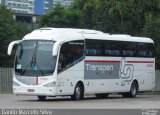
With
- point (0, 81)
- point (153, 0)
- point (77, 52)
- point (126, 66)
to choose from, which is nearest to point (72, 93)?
point (77, 52)

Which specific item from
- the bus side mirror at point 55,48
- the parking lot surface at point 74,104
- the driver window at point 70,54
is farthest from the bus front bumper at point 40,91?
the bus side mirror at point 55,48

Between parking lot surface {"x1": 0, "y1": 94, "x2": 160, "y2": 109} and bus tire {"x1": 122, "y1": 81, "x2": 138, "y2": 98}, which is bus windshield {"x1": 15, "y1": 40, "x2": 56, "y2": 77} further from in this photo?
bus tire {"x1": 122, "y1": 81, "x2": 138, "y2": 98}

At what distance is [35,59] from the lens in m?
28.2

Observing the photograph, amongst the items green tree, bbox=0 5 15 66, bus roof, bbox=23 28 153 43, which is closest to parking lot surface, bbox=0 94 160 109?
bus roof, bbox=23 28 153 43

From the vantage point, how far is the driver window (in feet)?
93.2

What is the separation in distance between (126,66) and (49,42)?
740cm

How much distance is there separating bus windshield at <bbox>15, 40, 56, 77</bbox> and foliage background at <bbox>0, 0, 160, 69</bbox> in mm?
7588

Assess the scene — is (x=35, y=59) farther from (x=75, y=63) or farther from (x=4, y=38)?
(x=4, y=38)

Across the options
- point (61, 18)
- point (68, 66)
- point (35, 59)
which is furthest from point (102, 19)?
point (35, 59)

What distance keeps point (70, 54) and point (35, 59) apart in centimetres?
184

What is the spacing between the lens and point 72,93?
29.2m

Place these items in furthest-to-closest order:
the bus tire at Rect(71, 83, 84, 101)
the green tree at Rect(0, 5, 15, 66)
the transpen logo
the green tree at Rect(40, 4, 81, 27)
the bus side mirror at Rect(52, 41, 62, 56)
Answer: the green tree at Rect(40, 4, 81, 27)
the green tree at Rect(0, 5, 15, 66)
the transpen logo
the bus tire at Rect(71, 83, 84, 101)
the bus side mirror at Rect(52, 41, 62, 56)

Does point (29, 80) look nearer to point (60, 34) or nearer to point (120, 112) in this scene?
point (60, 34)

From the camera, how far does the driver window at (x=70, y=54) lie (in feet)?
93.2
